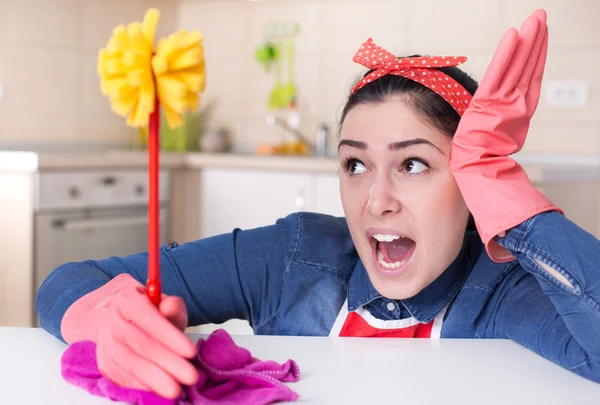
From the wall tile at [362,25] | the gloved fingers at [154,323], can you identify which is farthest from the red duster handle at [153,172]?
the wall tile at [362,25]

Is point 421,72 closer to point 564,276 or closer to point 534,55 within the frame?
point 534,55

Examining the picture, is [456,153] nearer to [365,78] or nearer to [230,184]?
[365,78]

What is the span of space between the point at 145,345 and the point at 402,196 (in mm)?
510

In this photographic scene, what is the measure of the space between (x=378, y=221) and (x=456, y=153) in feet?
0.47

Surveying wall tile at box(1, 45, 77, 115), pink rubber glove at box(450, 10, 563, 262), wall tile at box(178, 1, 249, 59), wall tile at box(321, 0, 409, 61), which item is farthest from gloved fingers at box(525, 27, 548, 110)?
wall tile at box(178, 1, 249, 59)

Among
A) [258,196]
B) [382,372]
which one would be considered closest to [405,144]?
[382,372]

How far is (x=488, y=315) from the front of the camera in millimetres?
1162

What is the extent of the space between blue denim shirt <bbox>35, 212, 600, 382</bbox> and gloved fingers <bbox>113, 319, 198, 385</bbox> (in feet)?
1.08

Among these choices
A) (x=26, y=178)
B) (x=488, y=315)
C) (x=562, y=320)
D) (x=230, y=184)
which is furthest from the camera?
(x=230, y=184)

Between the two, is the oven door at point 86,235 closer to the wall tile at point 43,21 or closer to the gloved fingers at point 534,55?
the wall tile at point 43,21

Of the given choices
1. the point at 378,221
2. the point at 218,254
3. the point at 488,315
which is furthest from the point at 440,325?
the point at 218,254

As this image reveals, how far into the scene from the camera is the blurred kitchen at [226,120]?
2596mm

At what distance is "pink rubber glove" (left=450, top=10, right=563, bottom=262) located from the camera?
0.95 m

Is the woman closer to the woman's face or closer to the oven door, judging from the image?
the woman's face
